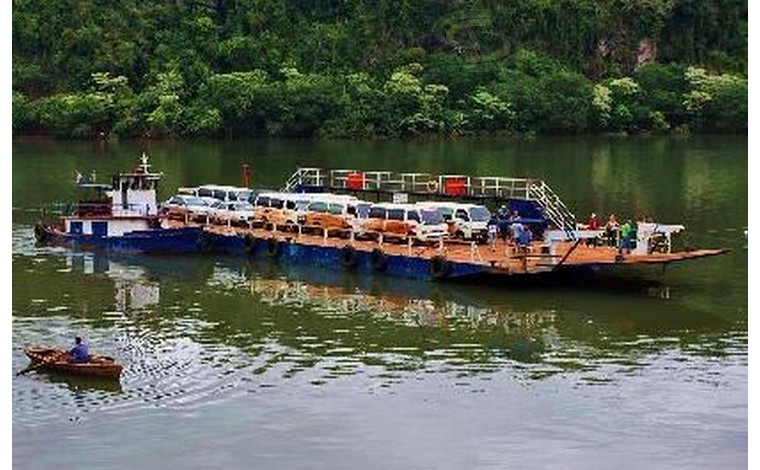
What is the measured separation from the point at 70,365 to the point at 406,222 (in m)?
15.2

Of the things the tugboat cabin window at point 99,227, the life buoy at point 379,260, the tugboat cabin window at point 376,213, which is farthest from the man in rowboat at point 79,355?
the tugboat cabin window at point 99,227

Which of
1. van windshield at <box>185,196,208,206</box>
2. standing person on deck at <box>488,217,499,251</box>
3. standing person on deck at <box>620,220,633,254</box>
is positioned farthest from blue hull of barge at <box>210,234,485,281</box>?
standing person on deck at <box>620,220,633,254</box>

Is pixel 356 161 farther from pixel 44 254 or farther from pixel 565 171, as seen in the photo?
pixel 44 254

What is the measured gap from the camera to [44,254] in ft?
143

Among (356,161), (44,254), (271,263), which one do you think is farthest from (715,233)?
(356,161)

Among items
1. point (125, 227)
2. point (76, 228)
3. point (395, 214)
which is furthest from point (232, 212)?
point (395, 214)

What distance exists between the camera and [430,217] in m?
39.2

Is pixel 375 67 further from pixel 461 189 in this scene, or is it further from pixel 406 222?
pixel 406 222

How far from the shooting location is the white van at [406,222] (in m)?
38.7

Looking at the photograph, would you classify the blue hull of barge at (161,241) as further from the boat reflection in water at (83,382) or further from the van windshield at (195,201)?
the boat reflection in water at (83,382)

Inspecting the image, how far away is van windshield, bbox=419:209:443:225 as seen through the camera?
39.1 meters

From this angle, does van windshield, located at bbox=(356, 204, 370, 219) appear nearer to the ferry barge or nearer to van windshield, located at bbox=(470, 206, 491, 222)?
the ferry barge

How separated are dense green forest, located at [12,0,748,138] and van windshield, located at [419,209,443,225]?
5789 centimetres

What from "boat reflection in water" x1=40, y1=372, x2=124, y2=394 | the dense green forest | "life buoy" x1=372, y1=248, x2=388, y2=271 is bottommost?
"boat reflection in water" x1=40, y1=372, x2=124, y2=394
